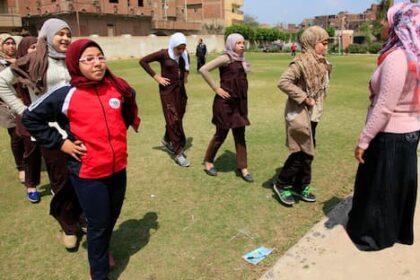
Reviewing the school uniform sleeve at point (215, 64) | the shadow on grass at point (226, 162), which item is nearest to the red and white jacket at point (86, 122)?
the school uniform sleeve at point (215, 64)

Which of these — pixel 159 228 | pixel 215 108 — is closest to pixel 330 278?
pixel 159 228

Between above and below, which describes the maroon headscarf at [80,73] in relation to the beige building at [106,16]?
below

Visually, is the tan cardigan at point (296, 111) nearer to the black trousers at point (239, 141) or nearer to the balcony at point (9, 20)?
the black trousers at point (239, 141)

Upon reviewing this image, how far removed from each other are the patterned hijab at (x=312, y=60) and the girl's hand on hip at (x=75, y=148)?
229 cm

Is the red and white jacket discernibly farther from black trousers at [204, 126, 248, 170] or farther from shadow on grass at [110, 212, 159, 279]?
black trousers at [204, 126, 248, 170]

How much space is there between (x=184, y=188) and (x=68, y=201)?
170 cm

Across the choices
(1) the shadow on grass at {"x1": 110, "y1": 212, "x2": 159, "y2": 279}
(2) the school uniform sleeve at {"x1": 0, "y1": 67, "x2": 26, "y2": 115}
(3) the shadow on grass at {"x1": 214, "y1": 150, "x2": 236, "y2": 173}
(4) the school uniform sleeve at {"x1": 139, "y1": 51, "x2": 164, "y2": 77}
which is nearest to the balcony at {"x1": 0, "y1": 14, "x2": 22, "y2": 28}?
(4) the school uniform sleeve at {"x1": 139, "y1": 51, "x2": 164, "y2": 77}

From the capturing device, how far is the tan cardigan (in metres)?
3.94

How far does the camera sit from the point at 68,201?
139 inches

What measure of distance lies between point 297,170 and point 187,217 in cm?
132

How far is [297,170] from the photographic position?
4332mm

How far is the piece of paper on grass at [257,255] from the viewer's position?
130 inches

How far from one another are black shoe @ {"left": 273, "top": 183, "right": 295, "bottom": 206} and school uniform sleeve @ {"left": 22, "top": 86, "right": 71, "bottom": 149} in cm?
249

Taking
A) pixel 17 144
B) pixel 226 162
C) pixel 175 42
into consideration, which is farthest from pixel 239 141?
pixel 17 144
